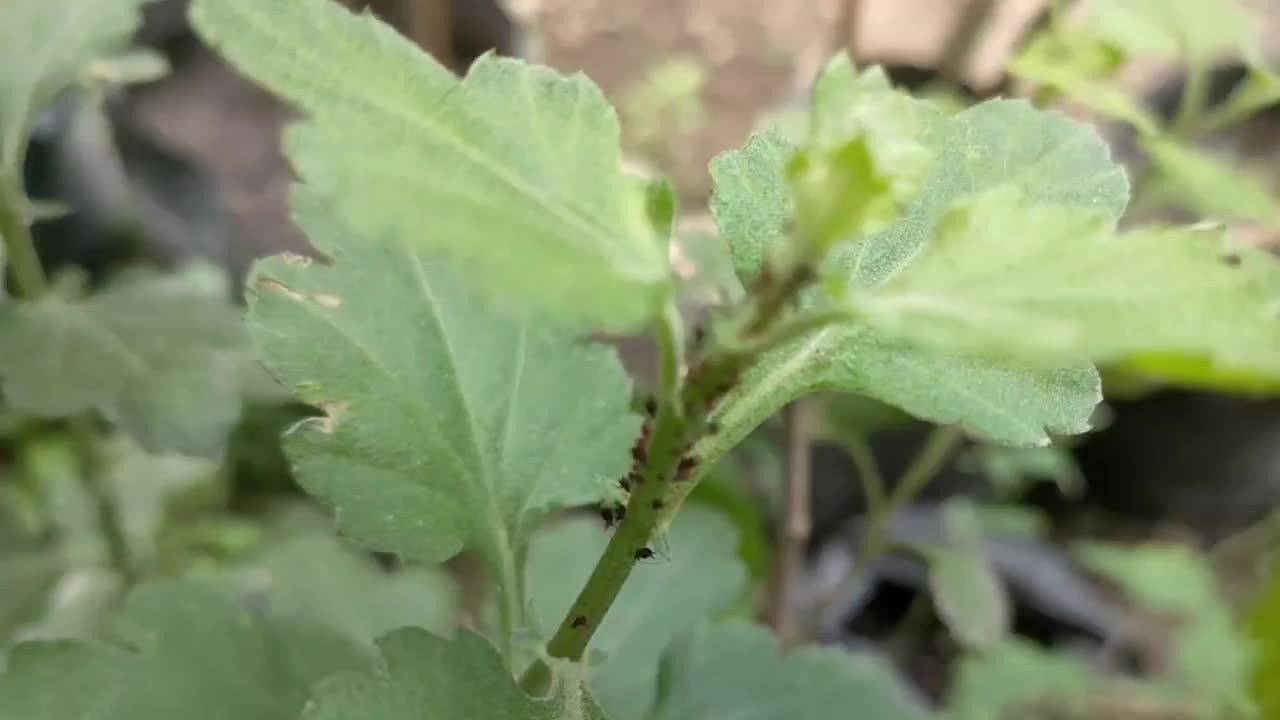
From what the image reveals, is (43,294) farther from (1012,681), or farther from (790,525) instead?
(1012,681)

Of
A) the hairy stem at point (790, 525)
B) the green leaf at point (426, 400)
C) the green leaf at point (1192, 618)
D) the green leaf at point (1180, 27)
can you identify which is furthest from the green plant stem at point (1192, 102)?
the green leaf at point (1192, 618)

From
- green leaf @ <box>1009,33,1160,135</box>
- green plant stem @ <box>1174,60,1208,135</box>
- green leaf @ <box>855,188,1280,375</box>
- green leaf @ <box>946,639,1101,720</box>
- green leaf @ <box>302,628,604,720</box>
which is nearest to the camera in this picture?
green leaf @ <box>855,188,1280,375</box>

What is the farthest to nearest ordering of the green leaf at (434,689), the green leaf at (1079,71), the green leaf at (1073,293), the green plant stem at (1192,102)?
the green plant stem at (1192,102)
the green leaf at (1079,71)
the green leaf at (434,689)
the green leaf at (1073,293)

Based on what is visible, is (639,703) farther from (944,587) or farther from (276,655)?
(944,587)

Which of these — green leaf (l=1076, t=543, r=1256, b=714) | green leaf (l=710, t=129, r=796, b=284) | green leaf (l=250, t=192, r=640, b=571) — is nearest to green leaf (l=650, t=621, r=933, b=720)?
green leaf (l=250, t=192, r=640, b=571)

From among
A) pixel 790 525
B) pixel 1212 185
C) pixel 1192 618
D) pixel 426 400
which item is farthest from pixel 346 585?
pixel 1192 618

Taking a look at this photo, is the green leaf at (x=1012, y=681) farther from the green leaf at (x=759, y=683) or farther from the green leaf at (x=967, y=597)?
the green leaf at (x=759, y=683)

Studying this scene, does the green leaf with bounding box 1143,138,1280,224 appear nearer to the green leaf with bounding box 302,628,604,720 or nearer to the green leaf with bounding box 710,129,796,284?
the green leaf with bounding box 710,129,796,284
